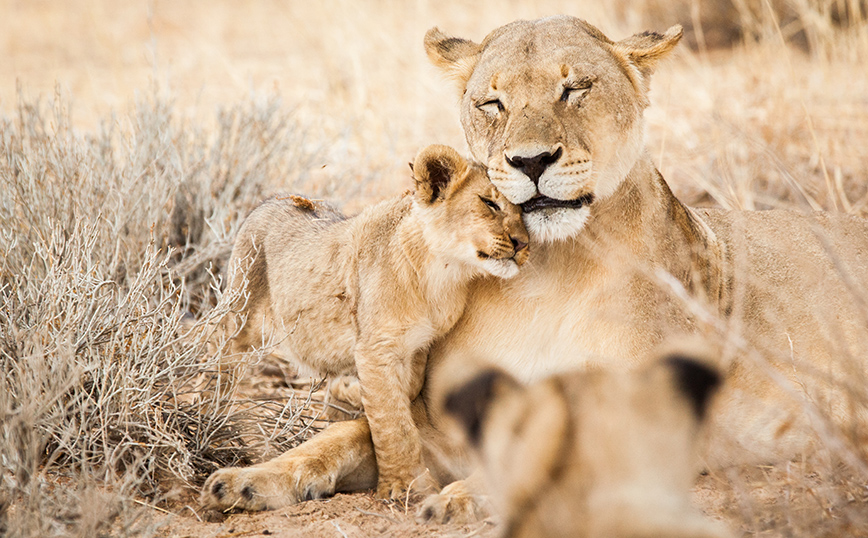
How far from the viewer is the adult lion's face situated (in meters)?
2.52

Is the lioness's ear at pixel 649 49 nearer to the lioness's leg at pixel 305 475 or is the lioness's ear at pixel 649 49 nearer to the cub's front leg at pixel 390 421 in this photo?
the cub's front leg at pixel 390 421

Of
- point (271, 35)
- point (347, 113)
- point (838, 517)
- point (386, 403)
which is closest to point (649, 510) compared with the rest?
point (838, 517)

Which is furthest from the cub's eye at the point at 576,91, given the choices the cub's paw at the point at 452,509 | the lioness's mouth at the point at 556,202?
the cub's paw at the point at 452,509

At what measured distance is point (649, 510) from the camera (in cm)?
131

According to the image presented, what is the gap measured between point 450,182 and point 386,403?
2.54 ft

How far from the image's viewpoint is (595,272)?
271cm

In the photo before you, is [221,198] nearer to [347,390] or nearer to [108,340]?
[347,390]

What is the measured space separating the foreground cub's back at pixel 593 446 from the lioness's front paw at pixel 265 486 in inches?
55.2

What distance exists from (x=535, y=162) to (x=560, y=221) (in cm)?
20

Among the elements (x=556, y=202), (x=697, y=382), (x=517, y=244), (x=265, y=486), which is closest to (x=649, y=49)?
(x=556, y=202)

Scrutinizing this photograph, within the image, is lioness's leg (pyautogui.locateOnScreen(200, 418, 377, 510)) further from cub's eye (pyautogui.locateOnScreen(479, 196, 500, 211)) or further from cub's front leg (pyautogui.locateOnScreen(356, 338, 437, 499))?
cub's eye (pyautogui.locateOnScreen(479, 196, 500, 211))

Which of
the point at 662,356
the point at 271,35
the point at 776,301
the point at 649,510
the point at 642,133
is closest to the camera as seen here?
the point at 649,510

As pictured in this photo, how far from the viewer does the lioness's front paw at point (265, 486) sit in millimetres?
2643

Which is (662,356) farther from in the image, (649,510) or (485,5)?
(485,5)
